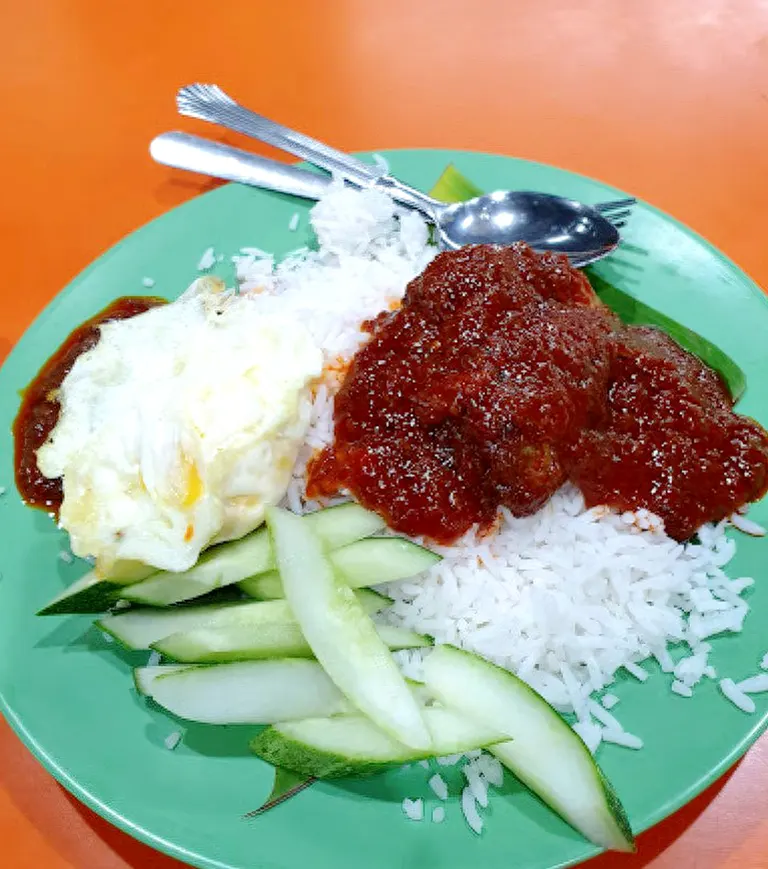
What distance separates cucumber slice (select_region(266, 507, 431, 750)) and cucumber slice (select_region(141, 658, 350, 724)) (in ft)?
0.30

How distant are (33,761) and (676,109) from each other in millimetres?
4132

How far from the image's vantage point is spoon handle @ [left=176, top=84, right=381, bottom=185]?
3.43 meters

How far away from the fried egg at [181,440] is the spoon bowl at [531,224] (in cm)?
95

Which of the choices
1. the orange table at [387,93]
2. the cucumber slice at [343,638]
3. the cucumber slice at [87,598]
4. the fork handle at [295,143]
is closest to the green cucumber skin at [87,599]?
the cucumber slice at [87,598]

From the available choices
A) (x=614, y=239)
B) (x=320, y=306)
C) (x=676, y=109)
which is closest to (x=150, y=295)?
(x=320, y=306)

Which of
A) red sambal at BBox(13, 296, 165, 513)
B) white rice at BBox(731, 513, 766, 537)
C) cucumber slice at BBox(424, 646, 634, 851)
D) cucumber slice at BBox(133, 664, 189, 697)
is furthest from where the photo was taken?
red sambal at BBox(13, 296, 165, 513)

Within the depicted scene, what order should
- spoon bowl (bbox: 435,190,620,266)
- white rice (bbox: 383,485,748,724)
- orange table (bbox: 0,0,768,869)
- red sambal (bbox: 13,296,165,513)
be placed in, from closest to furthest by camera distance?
1. white rice (bbox: 383,485,748,724)
2. red sambal (bbox: 13,296,165,513)
3. spoon bowl (bbox: 435,190,620,266)
4. orange table (bbox: 0,0,768,869)

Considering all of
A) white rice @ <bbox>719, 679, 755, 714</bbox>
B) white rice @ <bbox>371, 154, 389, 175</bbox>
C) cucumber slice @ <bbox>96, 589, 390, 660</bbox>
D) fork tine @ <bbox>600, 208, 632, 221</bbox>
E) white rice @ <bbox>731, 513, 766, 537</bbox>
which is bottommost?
white rice @ <bbox>719, 679, 755, 714</bbox>

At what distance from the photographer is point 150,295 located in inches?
123

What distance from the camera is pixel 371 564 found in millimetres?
2258

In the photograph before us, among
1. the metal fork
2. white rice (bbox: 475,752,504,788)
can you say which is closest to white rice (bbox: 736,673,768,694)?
white rice (bbox: 475,752,504,788)

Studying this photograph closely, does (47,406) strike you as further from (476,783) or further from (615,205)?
(615,205)

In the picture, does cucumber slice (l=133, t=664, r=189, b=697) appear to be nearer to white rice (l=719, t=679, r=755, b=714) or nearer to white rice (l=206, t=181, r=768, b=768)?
white rice (l=206, t=181, r=768, b=768)

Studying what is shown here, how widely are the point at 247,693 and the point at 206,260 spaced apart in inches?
70.6
